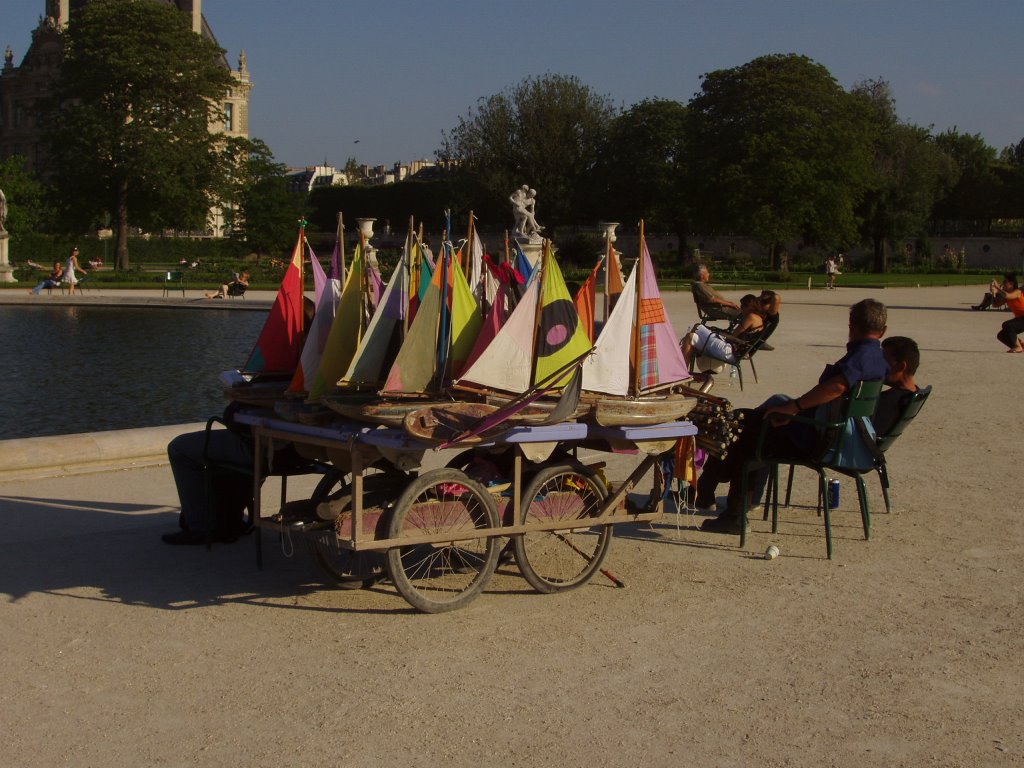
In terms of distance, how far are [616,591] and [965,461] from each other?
15.0 feet

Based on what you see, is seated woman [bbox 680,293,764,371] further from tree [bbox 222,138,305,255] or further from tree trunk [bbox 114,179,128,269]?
tree [bbox 222,138,305,255]

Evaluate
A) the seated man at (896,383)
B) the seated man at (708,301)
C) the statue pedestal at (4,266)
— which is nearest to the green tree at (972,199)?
the statue pedestal at (4,266)

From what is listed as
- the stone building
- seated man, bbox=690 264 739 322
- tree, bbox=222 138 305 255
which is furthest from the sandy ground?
the stone building

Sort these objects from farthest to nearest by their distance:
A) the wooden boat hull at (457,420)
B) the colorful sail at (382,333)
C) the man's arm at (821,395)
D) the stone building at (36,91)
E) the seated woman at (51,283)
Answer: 1. the stone building at (36,91)
2. the seated woman at (51,283)
3. the man's arm at (821,395)
4. the colorful sail at (382,333)
5. the wooden boat hull at (457,420)

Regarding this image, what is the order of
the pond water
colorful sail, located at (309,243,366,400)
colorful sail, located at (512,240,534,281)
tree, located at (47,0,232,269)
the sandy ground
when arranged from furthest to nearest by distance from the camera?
tree, located at (47,0,232,269)
the pond water
colorful sail, located at (512,240,534,281)
colorful sail, located at (309,243,366,400)
the sandy ground

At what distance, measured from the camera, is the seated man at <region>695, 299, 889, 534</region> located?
6.74 m

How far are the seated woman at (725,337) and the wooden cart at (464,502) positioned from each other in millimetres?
5337

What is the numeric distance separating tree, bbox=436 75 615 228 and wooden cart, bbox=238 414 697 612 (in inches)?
2435

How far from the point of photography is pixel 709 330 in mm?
12938

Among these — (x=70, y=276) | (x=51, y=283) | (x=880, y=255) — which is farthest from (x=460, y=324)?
(x=880, y=255)

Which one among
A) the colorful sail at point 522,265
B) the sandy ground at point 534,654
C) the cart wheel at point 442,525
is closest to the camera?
the sandy ground at point 534,654

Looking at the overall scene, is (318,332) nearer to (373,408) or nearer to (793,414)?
(373,408)

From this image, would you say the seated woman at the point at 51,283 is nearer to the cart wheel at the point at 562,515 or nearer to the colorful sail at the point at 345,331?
the colorful sail at the point at 345,331

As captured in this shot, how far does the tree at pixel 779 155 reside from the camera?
189 ft
